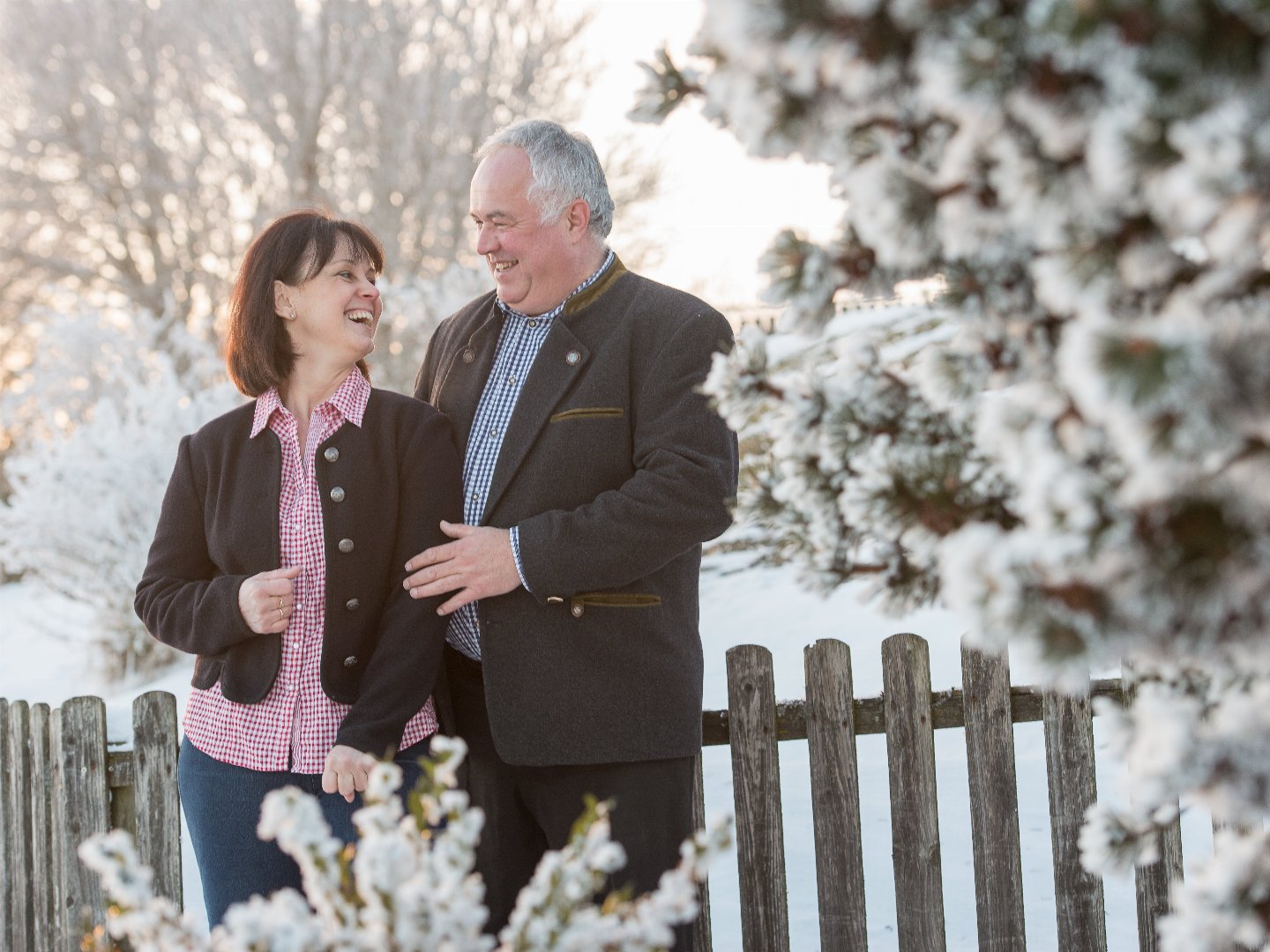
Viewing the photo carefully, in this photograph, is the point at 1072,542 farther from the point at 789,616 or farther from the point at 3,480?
the point at 3,480

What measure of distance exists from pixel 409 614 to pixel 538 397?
537 millimetres

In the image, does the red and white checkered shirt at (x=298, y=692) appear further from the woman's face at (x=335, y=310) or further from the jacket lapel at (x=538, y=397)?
the jacket lapel at (x=538, y=397)

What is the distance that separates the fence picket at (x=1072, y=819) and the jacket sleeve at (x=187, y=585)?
197 centimetres

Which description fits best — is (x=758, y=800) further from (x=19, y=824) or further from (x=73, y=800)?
(x=19, y=824)

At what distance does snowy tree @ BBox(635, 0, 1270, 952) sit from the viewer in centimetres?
86

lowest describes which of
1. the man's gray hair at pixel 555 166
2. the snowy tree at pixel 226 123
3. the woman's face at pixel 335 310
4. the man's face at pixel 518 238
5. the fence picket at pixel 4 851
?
the fence picket at pixel 4 851

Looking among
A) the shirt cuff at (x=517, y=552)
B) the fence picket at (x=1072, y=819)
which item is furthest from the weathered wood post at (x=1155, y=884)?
the shirt cuff at (x=517, y=552)

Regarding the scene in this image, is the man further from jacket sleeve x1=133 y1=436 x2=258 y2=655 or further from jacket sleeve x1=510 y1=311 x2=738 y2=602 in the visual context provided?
jacket sleeve x1=133 y1=436 x2=258 y2=655

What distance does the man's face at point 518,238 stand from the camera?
2.77 meters

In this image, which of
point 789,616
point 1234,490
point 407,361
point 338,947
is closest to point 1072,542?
point 1234,490

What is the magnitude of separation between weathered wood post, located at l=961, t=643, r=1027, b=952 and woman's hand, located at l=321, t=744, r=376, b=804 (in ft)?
4.96

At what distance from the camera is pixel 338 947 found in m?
1.27

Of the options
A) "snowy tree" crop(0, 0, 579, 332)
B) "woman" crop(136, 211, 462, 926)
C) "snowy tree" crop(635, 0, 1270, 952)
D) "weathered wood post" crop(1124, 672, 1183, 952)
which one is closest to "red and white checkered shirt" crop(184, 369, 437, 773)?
"woman" crop(136, 211, 462, 926)

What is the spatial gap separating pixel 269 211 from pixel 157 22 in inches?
106
